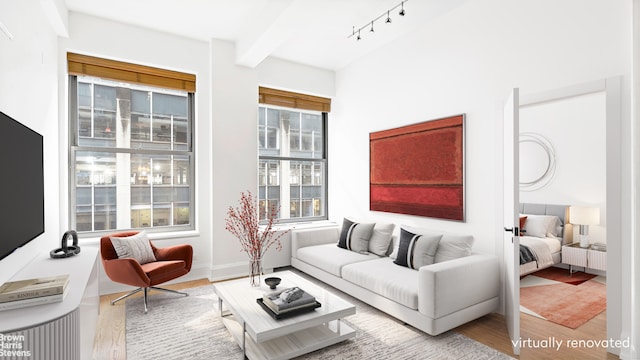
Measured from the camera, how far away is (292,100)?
503cm

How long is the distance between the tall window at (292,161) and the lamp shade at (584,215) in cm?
350

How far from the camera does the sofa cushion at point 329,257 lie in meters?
3.53

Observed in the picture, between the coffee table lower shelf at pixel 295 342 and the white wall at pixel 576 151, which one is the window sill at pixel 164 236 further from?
the white wall at pixel 576 151

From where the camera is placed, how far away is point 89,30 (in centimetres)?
353

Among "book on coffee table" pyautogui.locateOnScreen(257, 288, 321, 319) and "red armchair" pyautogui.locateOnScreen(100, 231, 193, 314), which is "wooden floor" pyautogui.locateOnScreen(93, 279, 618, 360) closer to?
"red armchair" pyautogui.locateOnScreen(100, 231, 193, 314)

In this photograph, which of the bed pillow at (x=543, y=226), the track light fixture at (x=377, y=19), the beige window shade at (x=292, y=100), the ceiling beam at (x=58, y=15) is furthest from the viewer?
the beige window shade at (x=292, y=100)

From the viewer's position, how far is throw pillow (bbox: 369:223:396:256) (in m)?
3.79

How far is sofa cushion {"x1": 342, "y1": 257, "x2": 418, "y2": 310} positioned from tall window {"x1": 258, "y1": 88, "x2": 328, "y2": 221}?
2.03 metres

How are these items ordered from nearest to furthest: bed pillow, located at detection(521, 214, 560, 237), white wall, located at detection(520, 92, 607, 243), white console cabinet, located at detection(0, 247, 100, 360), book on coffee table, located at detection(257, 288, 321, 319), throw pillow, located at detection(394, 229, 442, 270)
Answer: white console cabinet, located at detection(0, 247, 100, 360), book on coffee table, located at detection(257, 288, 321, 319), throw pillow, located at detection(394, 229, 442, 270), white wall, located at detection(520, 92, 607, 243), bed pillow, located at detection(521, 214, 560, 237)

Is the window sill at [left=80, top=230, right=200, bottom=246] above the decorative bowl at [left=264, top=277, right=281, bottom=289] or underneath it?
above

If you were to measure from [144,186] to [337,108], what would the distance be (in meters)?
3.03

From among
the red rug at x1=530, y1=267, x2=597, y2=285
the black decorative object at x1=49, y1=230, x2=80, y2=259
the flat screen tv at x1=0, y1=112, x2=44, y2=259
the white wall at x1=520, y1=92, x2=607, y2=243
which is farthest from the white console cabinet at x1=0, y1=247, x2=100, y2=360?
the white wall at x1=520, y1=92, x2=607, y2=243

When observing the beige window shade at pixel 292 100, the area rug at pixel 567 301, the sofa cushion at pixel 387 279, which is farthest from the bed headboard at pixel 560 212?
the beige window shade at pixel 292 100

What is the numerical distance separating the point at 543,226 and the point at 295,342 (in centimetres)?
404
